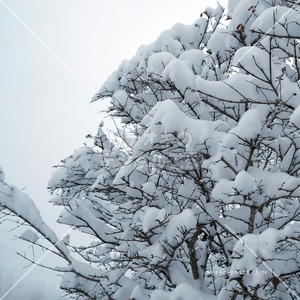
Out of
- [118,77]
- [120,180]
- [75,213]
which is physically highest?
[118,77]

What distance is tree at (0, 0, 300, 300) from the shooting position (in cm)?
253

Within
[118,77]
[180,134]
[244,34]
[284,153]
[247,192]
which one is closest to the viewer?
[247,192]

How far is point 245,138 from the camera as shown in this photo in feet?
8.18

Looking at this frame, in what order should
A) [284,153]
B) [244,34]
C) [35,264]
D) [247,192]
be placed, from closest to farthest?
[247,192]
[284,153]
[35,264]
[244,34]

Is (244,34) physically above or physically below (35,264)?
above

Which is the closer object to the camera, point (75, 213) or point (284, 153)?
point (284, 153)

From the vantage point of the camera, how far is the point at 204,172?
3.48m

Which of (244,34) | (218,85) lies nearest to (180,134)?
(218,85)

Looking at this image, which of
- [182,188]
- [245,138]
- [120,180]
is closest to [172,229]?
[182,188]

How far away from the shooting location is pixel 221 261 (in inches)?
189

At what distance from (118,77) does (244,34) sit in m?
1.81

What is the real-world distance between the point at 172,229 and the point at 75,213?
120 cm

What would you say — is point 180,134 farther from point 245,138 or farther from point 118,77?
point 118,77

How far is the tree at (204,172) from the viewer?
2.53m
